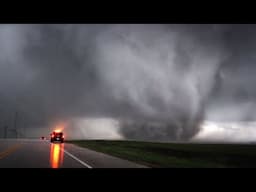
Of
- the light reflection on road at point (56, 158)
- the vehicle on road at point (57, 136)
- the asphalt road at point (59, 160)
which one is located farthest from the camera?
the vehicle on road at point (57, 136)

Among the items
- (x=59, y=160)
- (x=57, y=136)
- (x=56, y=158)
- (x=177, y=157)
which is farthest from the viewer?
(x=57, y=136)

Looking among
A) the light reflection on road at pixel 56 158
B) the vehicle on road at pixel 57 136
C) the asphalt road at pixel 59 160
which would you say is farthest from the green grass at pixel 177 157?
the vehicle on road at pixel 57 136

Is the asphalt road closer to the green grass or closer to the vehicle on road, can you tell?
the green grass

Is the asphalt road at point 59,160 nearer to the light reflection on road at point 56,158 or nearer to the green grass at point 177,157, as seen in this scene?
the light reflection on road at point 56,158

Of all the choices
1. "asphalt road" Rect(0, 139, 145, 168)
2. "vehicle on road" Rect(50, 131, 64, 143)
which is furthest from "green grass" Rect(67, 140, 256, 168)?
"vehicle on road" Rect(50, 131, 64, 143)

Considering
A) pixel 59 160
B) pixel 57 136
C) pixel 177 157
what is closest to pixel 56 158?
pixel 59 160

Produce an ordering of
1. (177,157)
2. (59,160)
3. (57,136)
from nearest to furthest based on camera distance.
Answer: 1. (59,160)
2. (177,157)
3. (57,136)

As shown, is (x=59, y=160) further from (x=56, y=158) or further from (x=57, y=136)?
(x=57, y=136)
